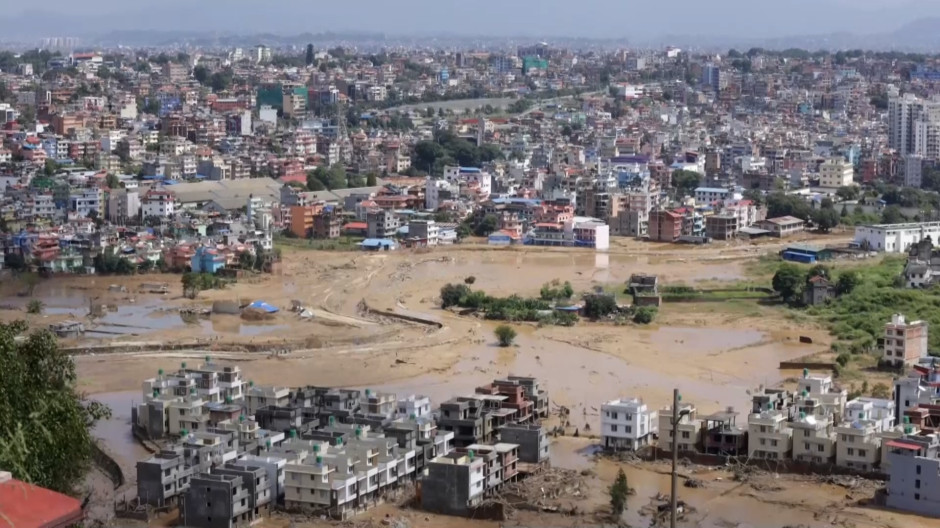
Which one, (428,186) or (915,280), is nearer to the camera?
(915,280)

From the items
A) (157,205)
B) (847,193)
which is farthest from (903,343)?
(847,193)

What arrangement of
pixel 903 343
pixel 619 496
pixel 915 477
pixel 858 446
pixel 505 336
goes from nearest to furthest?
1. pixel 619 496
2. pixel 915 477
3. pixel 858 446
4. pixel 903 343
5. pixel 505 336

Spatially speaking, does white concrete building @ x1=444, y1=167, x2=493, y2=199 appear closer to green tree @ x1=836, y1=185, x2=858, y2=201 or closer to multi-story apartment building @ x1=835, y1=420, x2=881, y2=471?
green tree @ x1=836, y1=185, x2=858, y2=201

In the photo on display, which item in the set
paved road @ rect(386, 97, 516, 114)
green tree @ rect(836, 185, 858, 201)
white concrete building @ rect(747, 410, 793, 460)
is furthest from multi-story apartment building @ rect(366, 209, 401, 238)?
paved road @ rect(386, 97, 516, 114)

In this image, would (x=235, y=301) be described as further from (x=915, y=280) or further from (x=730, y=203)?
(x=730, y=203)

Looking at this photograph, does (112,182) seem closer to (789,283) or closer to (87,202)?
(87,202)

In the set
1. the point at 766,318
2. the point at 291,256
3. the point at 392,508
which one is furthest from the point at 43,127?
the point at 392,508
